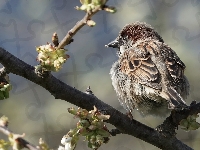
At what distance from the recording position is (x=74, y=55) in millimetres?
6113

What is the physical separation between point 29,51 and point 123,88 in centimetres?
217

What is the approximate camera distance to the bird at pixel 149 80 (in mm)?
3658

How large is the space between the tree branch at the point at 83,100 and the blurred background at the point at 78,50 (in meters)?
2.58

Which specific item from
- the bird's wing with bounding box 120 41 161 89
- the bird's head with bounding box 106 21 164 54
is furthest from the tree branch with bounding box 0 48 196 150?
the bird's head with bounding box 106 21 164 54

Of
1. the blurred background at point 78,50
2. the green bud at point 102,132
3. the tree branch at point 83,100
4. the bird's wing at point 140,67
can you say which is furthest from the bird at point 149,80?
the blurred background at point 78,50

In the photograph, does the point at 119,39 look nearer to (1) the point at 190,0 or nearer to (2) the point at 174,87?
(2) the point at 174,87

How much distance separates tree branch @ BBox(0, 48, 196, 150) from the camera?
204cm

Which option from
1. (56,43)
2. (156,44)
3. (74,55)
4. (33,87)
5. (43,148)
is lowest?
(43,148)

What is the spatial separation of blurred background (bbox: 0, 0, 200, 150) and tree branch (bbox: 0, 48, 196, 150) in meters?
2.58

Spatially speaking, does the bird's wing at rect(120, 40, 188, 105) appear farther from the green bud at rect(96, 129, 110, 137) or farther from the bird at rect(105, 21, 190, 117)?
the green bud at rect(96, 129, 110, 137)

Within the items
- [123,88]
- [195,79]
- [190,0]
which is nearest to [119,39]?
[123,88]

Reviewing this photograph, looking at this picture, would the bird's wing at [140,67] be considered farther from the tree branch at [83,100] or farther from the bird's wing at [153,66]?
the tree branch at [83,100]

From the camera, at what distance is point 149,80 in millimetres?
3719

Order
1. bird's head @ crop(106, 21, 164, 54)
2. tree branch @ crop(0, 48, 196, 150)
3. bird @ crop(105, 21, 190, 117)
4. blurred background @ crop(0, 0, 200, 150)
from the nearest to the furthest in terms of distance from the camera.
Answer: tree branch @ crop(0, 48, 196, 150)
bird @ crop(105, 21, 190, 117)
bird's head @ crop(106, 21, 164, 54)
blurred background @ crop(0, 0, 200, 150)
